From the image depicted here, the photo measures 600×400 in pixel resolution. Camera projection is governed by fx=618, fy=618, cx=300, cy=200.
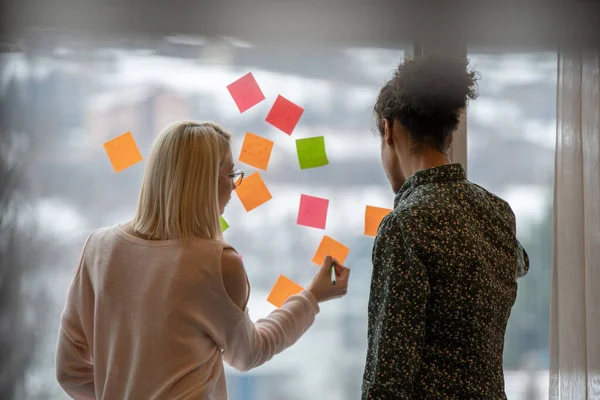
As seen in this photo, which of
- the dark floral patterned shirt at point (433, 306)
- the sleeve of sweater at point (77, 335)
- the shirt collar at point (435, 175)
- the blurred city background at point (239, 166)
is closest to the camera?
the dark floral patterned shirt at point (433, 306)

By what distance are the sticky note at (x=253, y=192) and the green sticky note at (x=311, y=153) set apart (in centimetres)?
12

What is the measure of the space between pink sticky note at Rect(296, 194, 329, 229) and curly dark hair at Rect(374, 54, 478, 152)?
523 mm

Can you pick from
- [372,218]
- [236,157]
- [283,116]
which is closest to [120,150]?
[236,157]

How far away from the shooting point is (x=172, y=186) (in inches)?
52.1

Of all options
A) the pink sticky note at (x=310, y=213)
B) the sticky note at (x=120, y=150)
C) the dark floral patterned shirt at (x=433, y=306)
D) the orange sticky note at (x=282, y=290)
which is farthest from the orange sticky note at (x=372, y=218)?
the sticky note at (x=120, y=150)

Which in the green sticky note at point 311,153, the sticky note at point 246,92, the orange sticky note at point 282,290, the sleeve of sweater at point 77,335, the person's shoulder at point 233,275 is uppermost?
the sticky note at point 246,92

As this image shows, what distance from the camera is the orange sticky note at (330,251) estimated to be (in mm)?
1742

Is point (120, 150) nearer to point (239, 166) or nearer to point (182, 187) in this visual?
point (239, 166)

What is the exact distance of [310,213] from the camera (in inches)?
68.7

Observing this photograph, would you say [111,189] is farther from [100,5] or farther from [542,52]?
[542,52]

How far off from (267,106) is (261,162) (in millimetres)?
160

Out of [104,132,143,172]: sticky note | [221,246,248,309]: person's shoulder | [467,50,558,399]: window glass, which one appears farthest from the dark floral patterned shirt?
[104,132,143,172]: sticky note

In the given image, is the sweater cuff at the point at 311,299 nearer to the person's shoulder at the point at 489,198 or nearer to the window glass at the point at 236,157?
the window glass at the point at 236,157

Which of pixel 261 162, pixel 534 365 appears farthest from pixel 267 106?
pixel 534 365
